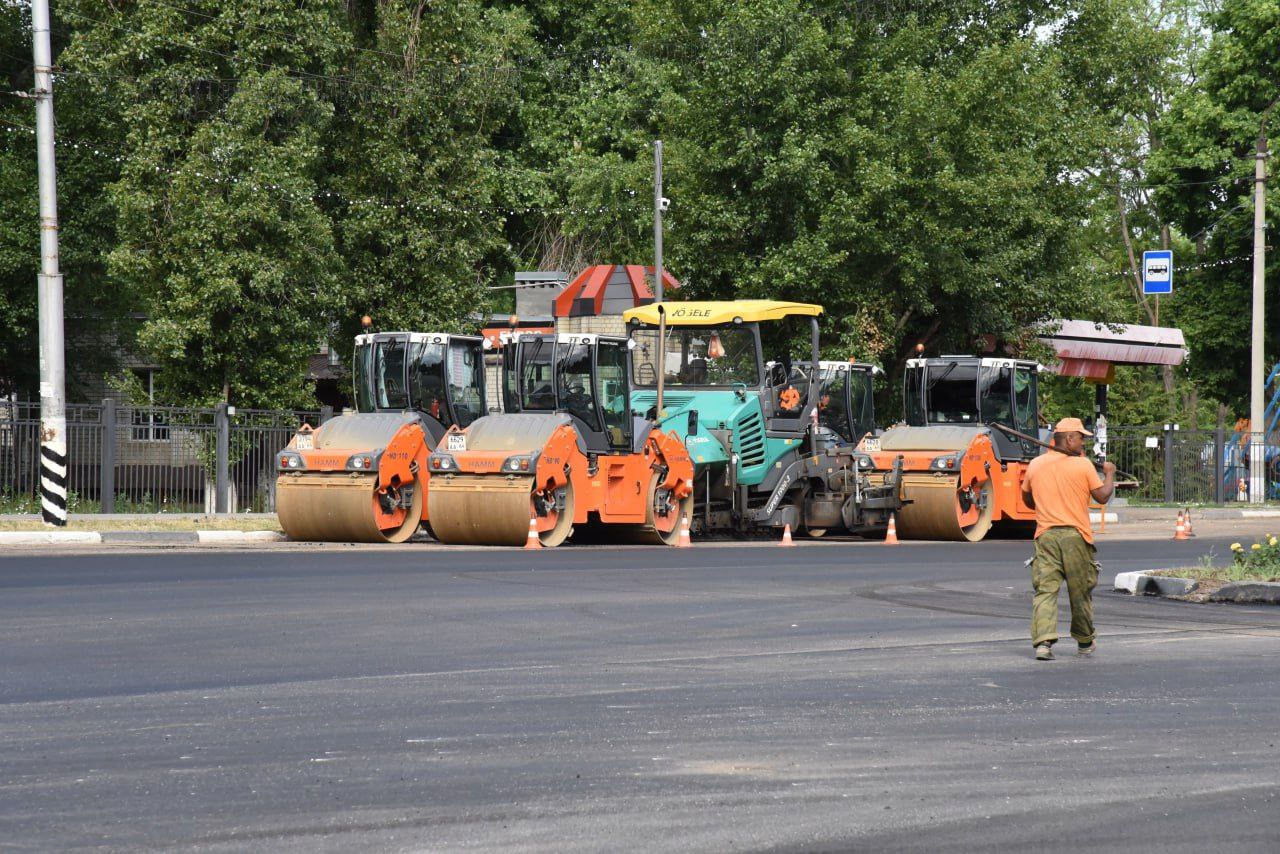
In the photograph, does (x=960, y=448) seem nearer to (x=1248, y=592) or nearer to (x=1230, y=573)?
(x=1230, y=573)

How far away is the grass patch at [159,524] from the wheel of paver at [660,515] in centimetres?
546

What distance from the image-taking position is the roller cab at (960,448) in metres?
27.0

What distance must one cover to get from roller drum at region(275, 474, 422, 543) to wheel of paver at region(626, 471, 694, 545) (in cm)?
316

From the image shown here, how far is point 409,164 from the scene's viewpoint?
→ 122ft

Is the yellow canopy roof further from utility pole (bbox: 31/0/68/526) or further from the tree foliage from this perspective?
utility pole (bbox: 31/0/68/526)

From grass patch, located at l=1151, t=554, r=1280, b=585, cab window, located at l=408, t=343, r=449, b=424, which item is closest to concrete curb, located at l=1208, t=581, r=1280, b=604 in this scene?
grass patch, located at l=1151, t=554, r=1280, b=585

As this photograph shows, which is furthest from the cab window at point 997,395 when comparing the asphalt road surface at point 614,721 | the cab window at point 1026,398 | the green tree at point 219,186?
the green tree at point 219,186

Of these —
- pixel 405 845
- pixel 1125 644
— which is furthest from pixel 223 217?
pixel 405 845

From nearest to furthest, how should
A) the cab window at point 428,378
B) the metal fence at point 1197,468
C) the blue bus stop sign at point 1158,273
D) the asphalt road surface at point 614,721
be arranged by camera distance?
the asphalt road surface at point 614,721 → the cab window at point 428,378 → the blue bus stop sign at point 1158,273 → the metal fence at point 1197,468

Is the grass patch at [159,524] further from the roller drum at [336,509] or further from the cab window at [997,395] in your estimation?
the cab window at [997,395]

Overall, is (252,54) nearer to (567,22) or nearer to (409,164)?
(409,164)

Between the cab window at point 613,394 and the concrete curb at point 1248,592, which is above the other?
the cab window at point 613,394

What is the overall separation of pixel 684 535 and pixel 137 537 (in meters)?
7.53

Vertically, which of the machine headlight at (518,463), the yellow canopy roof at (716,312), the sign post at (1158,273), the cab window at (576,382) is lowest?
the machine headlight at (518,463)
